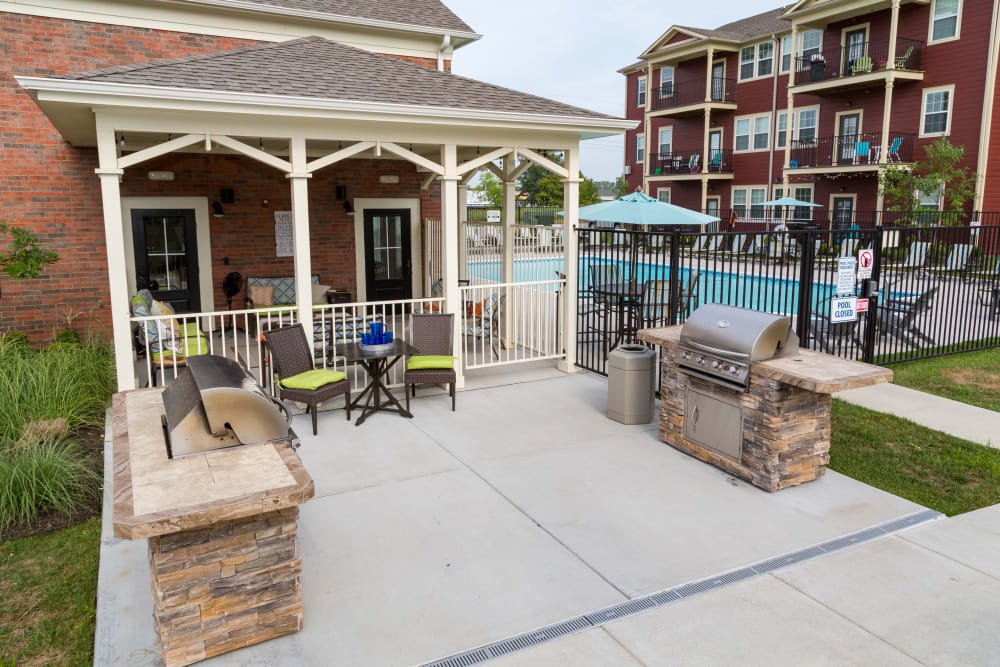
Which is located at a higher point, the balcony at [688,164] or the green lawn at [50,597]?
the balcony at [688,164]

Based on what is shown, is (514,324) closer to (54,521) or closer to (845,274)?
(845,274)

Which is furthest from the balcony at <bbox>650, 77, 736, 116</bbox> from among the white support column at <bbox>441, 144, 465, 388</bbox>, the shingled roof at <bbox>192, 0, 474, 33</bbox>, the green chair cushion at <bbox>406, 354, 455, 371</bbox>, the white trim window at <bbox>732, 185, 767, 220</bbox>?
the green chair cushion at <bbox>406, 354, 455, 371</bbox>

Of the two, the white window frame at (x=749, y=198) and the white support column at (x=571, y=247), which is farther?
the white window frame at (x=749, y=198)

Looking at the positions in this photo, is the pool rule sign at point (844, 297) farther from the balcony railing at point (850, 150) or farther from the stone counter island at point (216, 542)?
the balcony railing at point (850, 150)

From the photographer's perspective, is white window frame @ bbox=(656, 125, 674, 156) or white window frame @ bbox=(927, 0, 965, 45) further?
white window frame @ bbox=(656, 125, 674, 156)

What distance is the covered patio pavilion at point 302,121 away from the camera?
22.4 ft

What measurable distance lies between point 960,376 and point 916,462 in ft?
12.2

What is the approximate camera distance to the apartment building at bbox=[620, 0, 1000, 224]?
70.5 feet

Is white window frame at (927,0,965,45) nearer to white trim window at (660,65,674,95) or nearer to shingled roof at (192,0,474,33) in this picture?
white trim window at (660,65,674,95)

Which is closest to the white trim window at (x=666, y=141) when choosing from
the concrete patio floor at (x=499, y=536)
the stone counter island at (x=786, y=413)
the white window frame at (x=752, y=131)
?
the white window frame at (x=752, y=131)

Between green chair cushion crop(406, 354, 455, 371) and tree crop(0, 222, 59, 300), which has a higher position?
tree crop(0, 222, 59, 300)

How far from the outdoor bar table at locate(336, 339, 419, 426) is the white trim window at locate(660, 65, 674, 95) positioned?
2880 centimetres

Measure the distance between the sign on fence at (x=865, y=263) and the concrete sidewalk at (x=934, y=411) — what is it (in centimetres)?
140

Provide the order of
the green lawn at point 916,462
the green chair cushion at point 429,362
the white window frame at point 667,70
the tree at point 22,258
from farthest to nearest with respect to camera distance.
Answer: the white window frame at point 667,70, the tree at point 22,258, the green chair cushion at point 429,362, the green lawn at point 916,462
